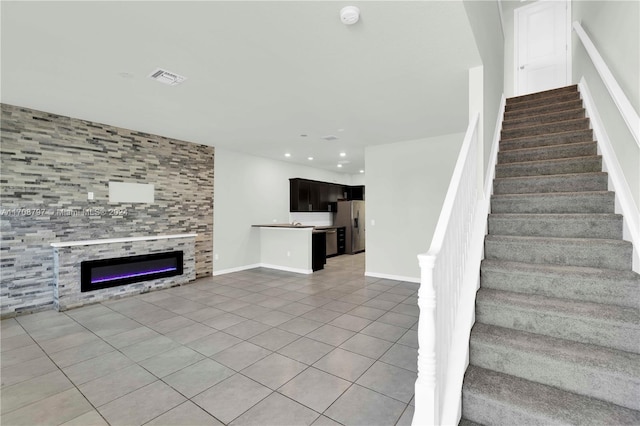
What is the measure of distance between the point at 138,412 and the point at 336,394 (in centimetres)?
138

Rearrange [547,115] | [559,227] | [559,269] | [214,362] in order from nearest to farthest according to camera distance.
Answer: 1. [559,269]
2. [559,227]
3. [214,362]
4. [547,115]

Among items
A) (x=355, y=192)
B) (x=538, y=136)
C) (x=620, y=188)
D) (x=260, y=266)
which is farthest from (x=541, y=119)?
(x=355, y=192)

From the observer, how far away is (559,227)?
7.72ft

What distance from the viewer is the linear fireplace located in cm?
434

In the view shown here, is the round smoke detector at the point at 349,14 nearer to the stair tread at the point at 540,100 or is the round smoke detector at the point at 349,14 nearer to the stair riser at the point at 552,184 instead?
the stair riser at the point at 552,184

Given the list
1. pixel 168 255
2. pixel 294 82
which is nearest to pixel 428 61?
pixel 294 82

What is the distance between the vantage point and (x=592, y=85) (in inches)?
130

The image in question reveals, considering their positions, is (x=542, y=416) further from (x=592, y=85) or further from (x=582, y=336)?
(x=592, y=85)

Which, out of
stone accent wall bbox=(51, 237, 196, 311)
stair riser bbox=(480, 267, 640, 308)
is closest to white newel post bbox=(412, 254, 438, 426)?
stair riser bbox=(480, 267, 640, 308)

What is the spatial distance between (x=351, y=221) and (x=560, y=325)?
739 cm

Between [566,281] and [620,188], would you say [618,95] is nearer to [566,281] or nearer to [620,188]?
[620,188]

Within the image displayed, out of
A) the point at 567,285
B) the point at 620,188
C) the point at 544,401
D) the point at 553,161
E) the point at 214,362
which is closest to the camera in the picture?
the point at 544,401

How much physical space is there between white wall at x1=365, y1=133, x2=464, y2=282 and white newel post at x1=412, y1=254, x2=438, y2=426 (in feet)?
13.8

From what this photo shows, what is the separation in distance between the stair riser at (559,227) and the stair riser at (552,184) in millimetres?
510
